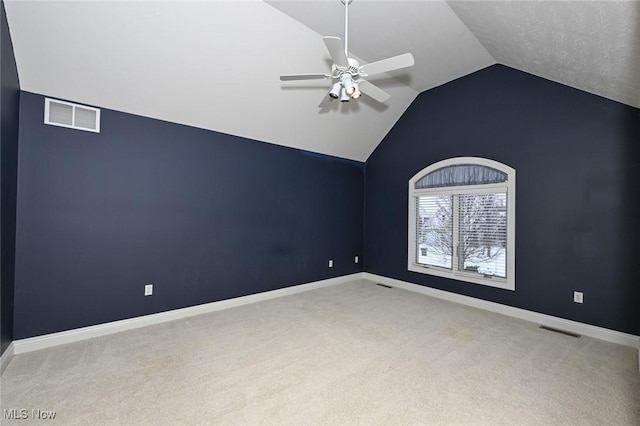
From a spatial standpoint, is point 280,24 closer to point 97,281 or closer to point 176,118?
point 176,118

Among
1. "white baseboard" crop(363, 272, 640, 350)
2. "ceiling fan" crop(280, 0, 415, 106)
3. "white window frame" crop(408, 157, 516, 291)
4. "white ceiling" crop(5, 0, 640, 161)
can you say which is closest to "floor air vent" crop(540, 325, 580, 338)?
"white baseboard" crop(363, 272, 640, 350)

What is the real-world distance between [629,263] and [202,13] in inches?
202

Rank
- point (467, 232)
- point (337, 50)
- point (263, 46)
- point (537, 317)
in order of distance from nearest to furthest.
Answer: point (337, 50) < point (263, 46) < point (537, 317) < point (467, 232)

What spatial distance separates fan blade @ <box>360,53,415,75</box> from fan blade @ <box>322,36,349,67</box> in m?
0.19

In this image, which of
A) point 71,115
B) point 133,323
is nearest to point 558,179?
point 133,323

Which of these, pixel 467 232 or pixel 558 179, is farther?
pixel 467 232

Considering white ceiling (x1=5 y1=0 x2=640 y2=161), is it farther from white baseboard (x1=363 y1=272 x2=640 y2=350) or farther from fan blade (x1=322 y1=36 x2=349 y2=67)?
white baseboard (x1=363 y1=272 x2=640 y2=350)

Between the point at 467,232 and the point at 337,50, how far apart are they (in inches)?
140

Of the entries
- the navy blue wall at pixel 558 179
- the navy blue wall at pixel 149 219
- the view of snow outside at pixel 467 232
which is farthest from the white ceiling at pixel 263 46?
the view of snow outside at pixel 467 232

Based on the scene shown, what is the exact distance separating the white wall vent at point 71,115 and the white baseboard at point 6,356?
219cm

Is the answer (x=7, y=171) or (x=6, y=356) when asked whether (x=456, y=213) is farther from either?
(x=6, y=356)

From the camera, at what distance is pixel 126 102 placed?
3270 mm

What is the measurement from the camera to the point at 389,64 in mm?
2342

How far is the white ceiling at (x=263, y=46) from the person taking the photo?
2352 mm
